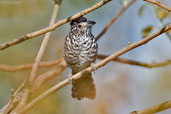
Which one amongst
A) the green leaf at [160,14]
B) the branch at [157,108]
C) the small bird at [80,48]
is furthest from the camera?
the small bird at [80,48]

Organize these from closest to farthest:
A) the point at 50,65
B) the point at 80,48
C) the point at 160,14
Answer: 1. the point at 160,14
2. the point at 50,65
3. the point at 80,48

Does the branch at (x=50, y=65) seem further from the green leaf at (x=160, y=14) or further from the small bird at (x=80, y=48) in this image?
the green leaf at (x=160, y=14)

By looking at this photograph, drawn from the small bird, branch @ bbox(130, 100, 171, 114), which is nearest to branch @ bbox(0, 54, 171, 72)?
the small bird

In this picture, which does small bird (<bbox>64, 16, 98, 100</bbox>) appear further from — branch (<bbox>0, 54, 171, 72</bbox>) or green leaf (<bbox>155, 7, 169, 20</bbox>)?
green leaf (<bbox>155, 7, 169, 20</bbox>)

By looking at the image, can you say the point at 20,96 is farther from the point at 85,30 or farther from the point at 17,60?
the point at 85,30

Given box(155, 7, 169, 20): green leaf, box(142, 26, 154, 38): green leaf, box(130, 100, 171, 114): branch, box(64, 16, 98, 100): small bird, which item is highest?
box(64, 16, 98, 100): small bird

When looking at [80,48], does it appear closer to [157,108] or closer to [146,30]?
[146,30]

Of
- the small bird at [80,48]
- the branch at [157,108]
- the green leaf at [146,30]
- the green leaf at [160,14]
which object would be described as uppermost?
the small bird at [80,48]

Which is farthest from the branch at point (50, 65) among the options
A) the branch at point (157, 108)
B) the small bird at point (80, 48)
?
A: the branch at point (157, 108)

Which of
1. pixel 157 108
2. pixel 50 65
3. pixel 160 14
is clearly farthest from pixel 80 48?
pixel 157 108

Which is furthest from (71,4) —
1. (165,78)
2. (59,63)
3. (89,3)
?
(165,78)

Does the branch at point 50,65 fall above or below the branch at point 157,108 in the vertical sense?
above

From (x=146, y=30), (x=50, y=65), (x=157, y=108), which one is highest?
(x=50, y=65)

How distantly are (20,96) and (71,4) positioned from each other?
1185 millimetres
